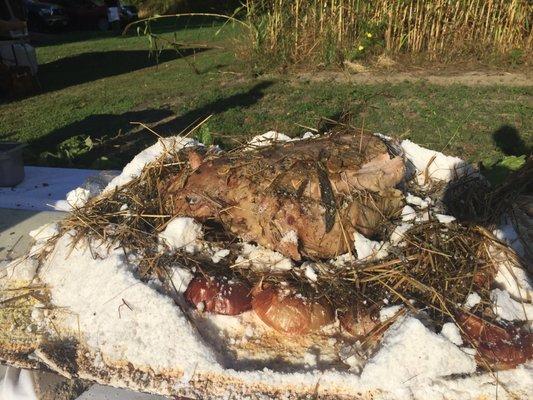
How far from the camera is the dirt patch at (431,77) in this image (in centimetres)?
891

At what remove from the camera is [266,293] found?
2.29 m

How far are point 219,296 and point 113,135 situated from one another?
18.4 ft

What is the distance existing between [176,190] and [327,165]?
0.75 m

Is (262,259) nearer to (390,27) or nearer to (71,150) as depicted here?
(71,150)

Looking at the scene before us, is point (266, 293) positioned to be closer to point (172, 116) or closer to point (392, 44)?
point (172, 116)

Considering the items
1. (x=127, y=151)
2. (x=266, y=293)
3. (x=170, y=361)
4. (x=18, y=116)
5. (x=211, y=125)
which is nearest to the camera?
(x=170, y=361)

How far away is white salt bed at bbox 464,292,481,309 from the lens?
221 centimetres

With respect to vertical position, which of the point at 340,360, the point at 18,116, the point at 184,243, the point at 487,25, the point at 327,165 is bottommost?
the point at 18,116

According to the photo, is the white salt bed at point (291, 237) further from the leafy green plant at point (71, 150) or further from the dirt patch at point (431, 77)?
the dirt patch at point (431, 77)

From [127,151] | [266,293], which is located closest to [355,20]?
[127,151]

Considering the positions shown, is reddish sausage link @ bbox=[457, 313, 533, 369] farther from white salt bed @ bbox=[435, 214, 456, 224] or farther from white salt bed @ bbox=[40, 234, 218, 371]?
white salt bed @ bbox=[40, 234, 218, 371]

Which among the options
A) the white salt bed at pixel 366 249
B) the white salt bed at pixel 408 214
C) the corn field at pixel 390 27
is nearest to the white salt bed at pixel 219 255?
the white salt bed at pixel 366 249

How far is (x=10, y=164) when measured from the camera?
4141 mm

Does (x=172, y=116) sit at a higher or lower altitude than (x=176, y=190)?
lower
